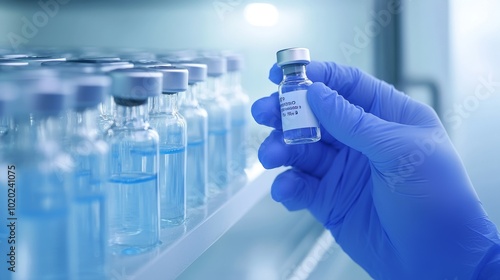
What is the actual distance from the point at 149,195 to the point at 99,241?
0.18 m

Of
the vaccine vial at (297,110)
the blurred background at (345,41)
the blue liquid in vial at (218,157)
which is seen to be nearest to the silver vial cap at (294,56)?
the vaccine vial at (297,110)

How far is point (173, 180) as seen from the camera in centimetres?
105

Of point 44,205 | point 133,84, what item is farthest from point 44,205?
point 133,84

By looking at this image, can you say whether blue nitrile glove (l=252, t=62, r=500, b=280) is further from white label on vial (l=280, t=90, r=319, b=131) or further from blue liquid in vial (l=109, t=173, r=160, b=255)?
blue liquid in vial (l=109, t=173, r=160, b=255)

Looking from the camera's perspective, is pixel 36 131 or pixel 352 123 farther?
pixel 352 123

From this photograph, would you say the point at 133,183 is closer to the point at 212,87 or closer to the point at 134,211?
the point at 134,211

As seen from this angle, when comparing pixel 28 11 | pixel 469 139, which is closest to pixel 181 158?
pixel 28 11

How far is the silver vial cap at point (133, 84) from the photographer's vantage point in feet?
2.59

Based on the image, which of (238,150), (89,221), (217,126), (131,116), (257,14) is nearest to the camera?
(89,221)

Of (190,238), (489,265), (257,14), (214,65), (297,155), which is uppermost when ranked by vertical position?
(257,14)

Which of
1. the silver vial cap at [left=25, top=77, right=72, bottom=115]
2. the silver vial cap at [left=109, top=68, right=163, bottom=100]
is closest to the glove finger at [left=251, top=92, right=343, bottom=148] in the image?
the silver vial cap at [left=109, top=68, right=163, bottom=100]

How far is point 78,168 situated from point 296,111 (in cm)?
50

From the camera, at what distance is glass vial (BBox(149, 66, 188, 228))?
1.04 metres

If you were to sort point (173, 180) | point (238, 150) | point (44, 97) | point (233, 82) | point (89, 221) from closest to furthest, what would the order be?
1. point (44, 97)
2. point (89, 221)
3. point (173, 180)
4. point (238, 150)
5. point (233, 82)
